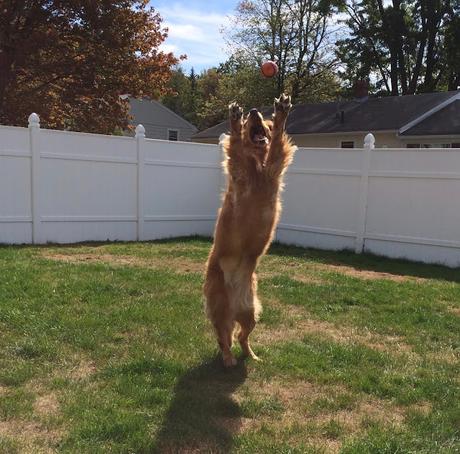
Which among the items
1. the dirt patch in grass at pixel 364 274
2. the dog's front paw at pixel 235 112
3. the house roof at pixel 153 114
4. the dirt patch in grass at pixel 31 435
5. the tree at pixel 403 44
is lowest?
the dirt patch in grass at pixel 364 274

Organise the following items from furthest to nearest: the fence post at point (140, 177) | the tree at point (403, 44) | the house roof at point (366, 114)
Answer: the tree at point (403, 44)
the house roof at point (366, 114)
the fence post at point (140, 177)

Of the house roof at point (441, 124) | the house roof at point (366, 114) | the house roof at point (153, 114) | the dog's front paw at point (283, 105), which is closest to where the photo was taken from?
the dog's front paw at point (283, 105)

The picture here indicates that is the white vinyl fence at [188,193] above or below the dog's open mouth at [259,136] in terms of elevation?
below

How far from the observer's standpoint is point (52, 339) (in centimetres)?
456

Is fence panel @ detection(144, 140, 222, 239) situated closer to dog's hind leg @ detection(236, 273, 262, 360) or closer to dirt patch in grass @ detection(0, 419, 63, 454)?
dog's hind leg @ detection(236, 273, 262, 360)

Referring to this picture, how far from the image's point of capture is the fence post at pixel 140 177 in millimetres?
10969

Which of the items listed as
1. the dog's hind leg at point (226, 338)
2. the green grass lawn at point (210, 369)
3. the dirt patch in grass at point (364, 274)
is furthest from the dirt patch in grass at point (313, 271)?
the dog's hind leg at point (226, 338)

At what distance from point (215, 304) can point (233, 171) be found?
1.05 metres

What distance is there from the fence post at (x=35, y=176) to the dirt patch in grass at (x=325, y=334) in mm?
5948

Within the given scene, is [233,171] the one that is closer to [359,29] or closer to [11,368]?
[11,368]

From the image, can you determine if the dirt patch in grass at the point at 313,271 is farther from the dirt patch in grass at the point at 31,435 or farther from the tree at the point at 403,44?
the tree at the point at 403,44

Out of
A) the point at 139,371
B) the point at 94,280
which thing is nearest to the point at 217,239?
the point at 139,371

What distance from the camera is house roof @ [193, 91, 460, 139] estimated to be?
1948 cm

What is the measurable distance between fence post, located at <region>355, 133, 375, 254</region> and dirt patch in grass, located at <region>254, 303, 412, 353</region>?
4990mm
